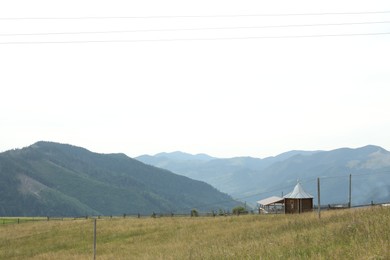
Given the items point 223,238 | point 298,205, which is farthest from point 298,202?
point 223,238

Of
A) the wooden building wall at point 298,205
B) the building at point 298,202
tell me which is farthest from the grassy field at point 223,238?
the building at point 298,202

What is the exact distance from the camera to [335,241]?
49.3ft

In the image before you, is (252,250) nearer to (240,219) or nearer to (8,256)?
(8,256)

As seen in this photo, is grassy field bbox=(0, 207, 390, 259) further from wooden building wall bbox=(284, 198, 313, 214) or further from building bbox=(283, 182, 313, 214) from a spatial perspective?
building bbox=(283, 182, 313, 214)

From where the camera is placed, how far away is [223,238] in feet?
101

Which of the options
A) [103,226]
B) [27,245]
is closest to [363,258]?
[27,245]

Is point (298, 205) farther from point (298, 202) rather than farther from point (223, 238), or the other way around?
point (223, 238)

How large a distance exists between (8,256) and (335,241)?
112 feet

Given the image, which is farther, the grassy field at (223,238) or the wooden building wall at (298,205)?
the wooden building wall at (298,205)

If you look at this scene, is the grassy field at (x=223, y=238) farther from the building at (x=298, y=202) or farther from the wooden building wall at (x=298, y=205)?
the building at (x=298, y=202)

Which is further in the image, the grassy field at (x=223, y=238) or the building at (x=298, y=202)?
the building at (x=298, y=202)

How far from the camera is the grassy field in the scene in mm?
14258

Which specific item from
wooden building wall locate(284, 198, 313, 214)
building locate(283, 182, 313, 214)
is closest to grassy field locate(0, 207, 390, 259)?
wooden building wall locate(284, 198, 313, 214)

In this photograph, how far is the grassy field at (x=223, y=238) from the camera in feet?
46.8
